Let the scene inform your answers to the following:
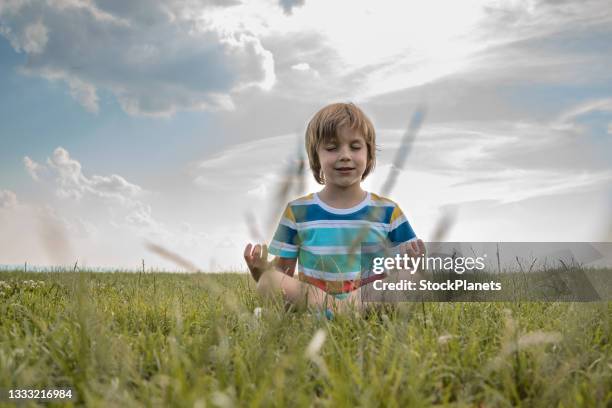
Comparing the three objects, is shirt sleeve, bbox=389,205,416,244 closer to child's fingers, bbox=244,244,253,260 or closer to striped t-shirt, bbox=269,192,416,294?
striped t-shirt, bbox=269,192,416,294

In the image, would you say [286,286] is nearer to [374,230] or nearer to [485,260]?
[374,230]

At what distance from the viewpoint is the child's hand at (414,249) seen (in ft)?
13.0

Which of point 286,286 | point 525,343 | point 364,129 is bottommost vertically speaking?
point 525,343

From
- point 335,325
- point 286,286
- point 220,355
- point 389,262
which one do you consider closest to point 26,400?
point 220,355

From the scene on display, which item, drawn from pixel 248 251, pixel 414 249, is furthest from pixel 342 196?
pixel 248 251

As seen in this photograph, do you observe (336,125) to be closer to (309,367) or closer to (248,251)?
(248,251)

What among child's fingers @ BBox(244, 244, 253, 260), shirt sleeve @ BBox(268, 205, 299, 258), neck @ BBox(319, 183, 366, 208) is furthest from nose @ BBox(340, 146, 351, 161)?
child's fingers @ BBox(244, 244, 253, 260)

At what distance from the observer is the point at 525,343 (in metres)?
2.24

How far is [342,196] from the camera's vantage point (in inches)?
166

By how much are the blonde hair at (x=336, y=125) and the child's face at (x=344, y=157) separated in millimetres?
46

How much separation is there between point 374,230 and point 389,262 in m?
0.30

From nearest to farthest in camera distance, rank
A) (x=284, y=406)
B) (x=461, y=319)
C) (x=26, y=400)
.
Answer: (x=284, y=406) → (x=26, y=400) → (x=461, y=319)

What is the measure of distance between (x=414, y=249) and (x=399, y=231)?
338 millimetres

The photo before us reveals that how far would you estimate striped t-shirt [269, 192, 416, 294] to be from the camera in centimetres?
395
